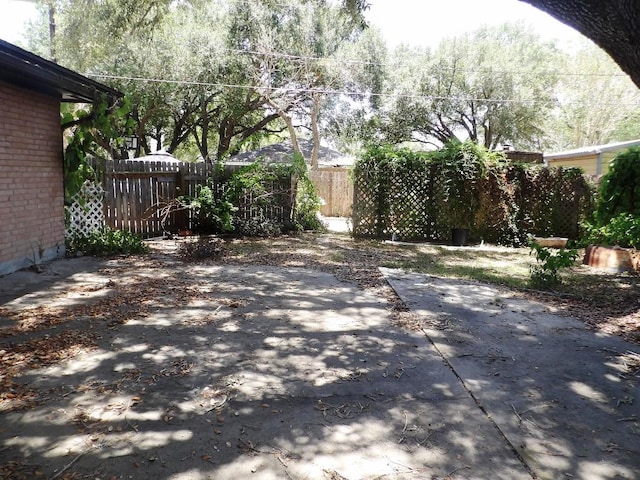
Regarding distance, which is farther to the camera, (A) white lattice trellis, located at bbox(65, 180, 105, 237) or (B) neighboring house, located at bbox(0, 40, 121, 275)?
(A) white lattice trellis, located at bbox(65, 180, 105, 237)

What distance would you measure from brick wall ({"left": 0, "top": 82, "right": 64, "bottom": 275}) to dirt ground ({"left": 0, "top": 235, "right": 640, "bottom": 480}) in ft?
1.96

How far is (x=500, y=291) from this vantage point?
5887mm

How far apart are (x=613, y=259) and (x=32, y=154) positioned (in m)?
8.94

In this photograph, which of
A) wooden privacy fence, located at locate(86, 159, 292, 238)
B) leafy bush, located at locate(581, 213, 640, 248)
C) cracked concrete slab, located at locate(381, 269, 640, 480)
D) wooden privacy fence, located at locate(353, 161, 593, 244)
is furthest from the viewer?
wooden privacy fence, located at locate(353, 161, 593, 244)

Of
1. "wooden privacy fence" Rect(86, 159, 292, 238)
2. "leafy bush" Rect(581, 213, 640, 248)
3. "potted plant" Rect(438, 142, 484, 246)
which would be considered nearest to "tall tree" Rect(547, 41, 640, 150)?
"potted plant" Rect(438, 142, 484, 246)

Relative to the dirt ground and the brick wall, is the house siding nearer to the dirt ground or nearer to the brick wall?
the dirt ground

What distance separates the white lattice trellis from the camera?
7742 mm

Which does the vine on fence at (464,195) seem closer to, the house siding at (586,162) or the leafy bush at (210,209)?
the leafy bush at (210,209)

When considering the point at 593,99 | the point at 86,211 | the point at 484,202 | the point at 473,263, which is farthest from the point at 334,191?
the point at 593,99

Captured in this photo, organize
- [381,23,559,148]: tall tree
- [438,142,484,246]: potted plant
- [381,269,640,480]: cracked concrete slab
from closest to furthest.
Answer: [381,269,640,480]: cracked concrete slab
[438,142,484,246]: potted plant
[381,23,559,148]: tall tree

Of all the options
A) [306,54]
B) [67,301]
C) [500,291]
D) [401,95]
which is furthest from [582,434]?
[401,95]

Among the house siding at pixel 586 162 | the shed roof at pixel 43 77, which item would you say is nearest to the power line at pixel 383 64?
the house siding at pixel 586 162

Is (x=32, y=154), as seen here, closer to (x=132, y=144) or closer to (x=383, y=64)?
(x=132, y=144)

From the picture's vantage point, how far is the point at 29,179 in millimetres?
6234
